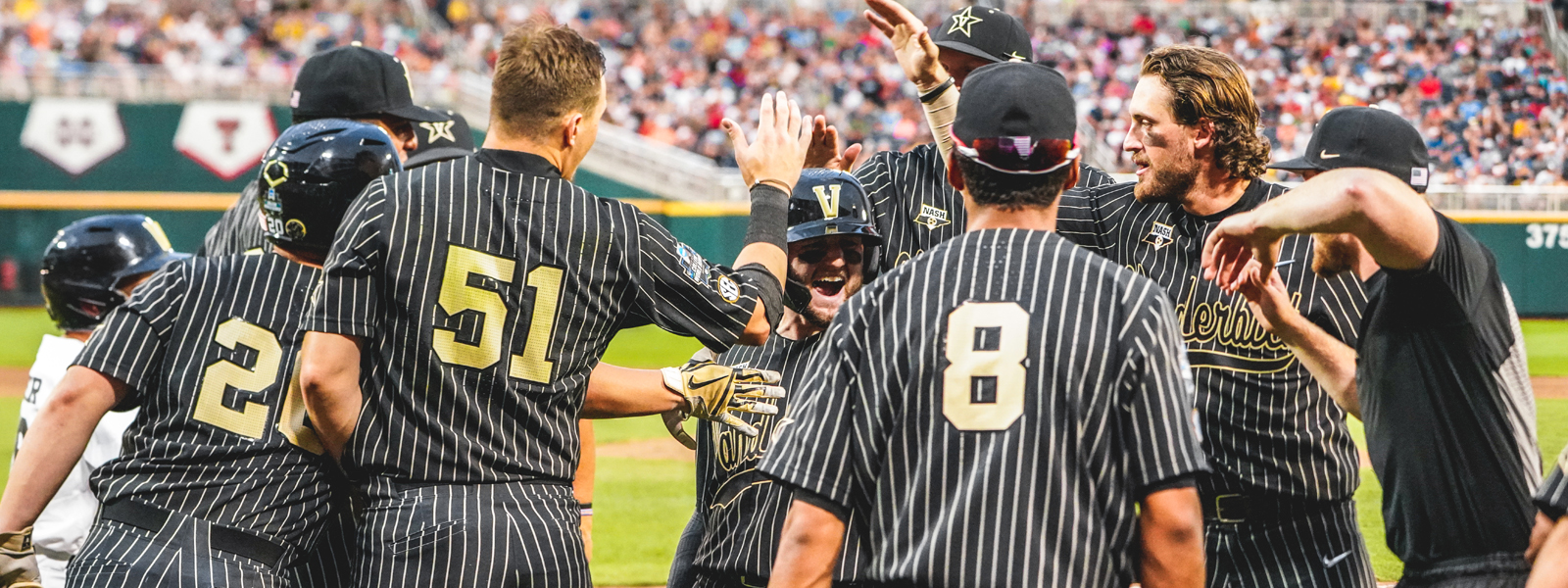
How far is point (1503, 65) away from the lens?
23.2 meters

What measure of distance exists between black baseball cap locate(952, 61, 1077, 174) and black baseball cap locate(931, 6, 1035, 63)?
200cm

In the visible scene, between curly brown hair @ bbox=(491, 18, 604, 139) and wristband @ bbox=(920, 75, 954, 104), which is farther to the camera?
wristband @ bbox=(920, 75, 954, 104)

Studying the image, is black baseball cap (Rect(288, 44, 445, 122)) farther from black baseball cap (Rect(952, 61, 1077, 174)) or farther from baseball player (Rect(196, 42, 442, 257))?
black baseball cap (Rect(952, 61, 1077, 174))

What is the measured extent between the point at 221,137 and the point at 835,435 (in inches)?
844

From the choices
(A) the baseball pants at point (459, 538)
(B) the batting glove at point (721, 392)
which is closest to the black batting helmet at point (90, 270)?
(A) the baseball pants at point (459, 538)

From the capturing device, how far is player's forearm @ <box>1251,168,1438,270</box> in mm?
2732

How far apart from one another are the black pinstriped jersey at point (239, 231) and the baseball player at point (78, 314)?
0.61ft

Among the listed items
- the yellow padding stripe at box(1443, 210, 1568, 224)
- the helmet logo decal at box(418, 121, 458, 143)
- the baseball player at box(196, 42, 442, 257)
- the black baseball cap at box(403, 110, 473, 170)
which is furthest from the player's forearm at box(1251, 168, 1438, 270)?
the yellow padding stripe at box(1443, 210, 1568, 224)

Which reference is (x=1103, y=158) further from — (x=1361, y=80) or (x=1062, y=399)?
(x=1062, y=399)

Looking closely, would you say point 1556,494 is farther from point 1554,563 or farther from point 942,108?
point 942,108

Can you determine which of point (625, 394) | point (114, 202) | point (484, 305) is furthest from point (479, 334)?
point (114, 202)

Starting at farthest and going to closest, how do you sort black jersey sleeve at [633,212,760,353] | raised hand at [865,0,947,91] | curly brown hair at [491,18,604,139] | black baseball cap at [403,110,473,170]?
black baseball cap at [403,110,473,170] < raised hand at [865,0,947,91] < black jersey sleeve at [633,212,760,353] < curly brown hair at [491,18,604,139]

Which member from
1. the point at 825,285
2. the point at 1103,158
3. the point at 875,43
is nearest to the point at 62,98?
the point at 875,43

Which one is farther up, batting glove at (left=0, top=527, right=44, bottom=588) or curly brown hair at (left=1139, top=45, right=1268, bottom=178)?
curly brown hair at (left=1139, top=45, right=1268, bottom=178)
